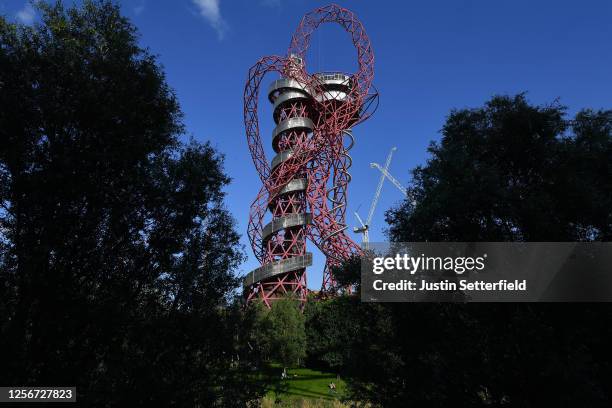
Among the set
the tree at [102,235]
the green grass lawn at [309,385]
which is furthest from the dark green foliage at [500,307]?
the tree at [102,235]

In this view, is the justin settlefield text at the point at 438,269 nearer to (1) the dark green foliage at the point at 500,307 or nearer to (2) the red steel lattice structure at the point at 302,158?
(1) the dark green foliage at the point at 500,307

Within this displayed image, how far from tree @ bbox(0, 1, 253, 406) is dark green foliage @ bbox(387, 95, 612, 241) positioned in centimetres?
956

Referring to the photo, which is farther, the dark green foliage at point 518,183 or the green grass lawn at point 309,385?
the green grass lawn at point 309,385

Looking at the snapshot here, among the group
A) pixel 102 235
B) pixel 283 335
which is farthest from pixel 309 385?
pixel 102 235

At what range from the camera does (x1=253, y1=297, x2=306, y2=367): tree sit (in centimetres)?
4438

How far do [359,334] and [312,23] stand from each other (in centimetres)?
5622

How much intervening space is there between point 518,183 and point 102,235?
17046mm

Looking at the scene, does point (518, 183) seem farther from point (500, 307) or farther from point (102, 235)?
point (102, 235)

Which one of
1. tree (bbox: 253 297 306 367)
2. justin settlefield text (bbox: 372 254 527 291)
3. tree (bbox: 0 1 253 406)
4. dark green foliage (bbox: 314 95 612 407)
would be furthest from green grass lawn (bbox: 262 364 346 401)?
tree (bbox: 0 1 253 406)

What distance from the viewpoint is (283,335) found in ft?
148

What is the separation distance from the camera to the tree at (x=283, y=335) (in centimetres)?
4438

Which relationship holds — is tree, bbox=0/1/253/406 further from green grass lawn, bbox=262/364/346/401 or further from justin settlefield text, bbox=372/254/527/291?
green grass lawn, bbox=262/364/346/401

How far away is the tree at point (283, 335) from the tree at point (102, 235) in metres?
30.1

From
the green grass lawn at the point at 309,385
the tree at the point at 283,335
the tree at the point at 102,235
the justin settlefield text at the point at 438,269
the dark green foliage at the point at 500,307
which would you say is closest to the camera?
the tree at the point at 102,235
